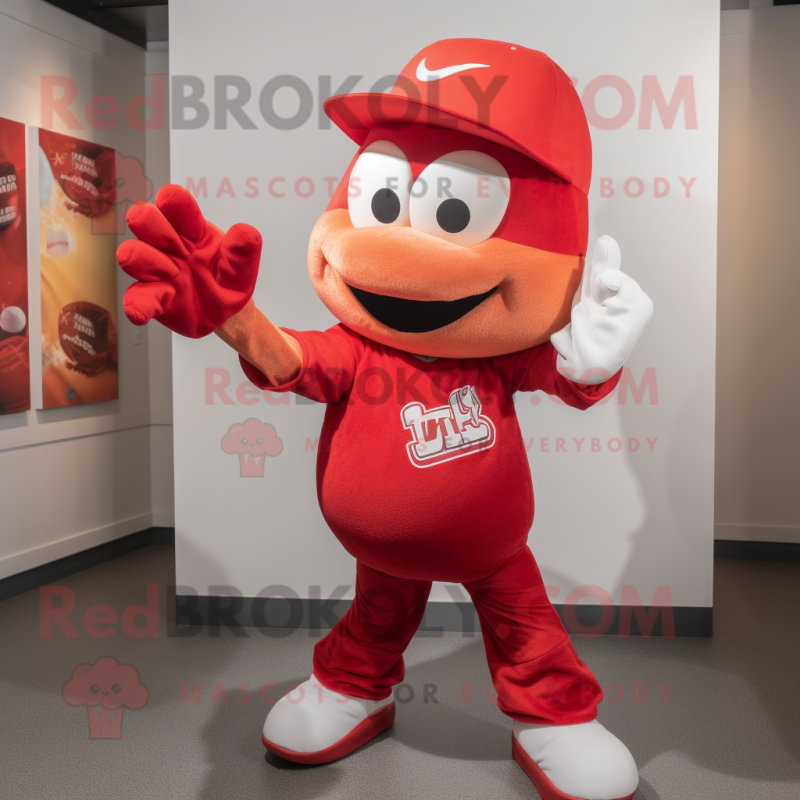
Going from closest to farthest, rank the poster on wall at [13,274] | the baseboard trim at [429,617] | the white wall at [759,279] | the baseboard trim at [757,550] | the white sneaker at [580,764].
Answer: the white sneaker at [580,764] < the baseboard trim at [429,617] < the poster on wall at [13,274] < the white wall at [759,279] < the baseboard trim at [757,550]

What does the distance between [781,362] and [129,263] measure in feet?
10.3

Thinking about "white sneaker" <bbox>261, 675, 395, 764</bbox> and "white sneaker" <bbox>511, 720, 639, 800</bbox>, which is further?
"white sneaker" <bbox>261, 675, 395, 764</bbox>

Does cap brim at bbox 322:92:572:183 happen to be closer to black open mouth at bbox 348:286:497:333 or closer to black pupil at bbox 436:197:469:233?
black pupil at bbox 436:197:469:233

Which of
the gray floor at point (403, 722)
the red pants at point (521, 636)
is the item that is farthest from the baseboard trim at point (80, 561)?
the red pants at point (521, 636)

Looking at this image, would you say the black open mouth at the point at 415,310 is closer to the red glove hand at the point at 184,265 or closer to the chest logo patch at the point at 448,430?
the chest logo patch at the point at 448,430

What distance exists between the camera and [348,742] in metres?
1.72

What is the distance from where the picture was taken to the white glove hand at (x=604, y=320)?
1.24 metres

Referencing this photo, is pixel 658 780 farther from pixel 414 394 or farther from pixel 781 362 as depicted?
pixel 781 362

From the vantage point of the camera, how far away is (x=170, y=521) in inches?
144

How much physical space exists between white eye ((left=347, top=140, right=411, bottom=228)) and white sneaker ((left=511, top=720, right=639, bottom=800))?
1094 mm

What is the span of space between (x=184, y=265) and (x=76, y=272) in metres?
2.36

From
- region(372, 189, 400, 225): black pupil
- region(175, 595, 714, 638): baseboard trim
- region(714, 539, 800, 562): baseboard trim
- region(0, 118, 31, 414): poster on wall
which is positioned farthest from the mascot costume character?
region(714, 539, 800, 562): baseboard trim

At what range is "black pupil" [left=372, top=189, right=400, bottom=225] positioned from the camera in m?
1.35

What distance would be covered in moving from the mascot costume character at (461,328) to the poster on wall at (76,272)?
6.64 ft
